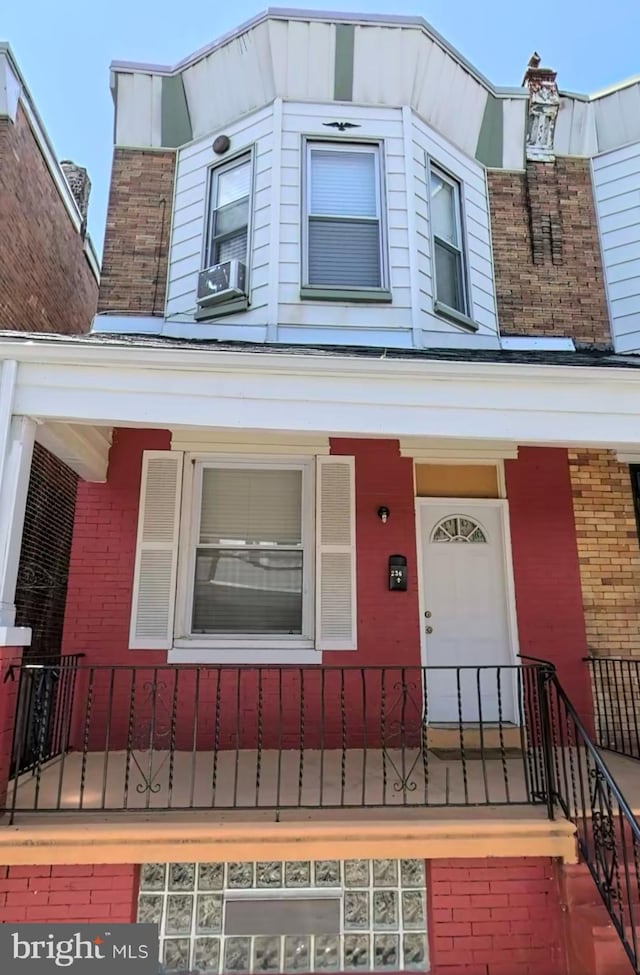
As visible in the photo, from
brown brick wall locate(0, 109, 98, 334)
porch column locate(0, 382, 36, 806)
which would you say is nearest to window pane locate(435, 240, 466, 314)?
porch column locate(0, 382, 36, 806)

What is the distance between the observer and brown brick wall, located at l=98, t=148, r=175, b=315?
647 cm

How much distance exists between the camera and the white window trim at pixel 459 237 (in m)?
6.29

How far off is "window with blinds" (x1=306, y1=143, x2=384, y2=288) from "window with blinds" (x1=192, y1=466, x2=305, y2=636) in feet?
6.60

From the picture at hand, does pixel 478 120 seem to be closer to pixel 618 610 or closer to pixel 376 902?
pixel 618 610

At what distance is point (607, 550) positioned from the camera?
590 centimetres

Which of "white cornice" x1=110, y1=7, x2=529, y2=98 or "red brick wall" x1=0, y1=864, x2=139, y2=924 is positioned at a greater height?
"white cornice" x1=110, y1=7, x2=529, y2=98

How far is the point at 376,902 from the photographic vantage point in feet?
11.6

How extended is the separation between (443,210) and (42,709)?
19.5 feet

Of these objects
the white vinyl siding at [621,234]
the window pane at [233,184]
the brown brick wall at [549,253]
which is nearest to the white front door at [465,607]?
the brown brick wall at [549,253]

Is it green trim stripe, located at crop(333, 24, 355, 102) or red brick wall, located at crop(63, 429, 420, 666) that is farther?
green trim stripe, located at crop(333, 24, 355, 102)

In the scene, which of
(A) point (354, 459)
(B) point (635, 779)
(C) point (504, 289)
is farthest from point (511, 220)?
(B) point (635, 779)

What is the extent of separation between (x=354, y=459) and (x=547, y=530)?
187 centimetres

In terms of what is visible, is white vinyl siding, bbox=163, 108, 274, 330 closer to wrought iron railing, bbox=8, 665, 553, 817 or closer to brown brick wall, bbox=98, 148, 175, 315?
brown brick wall, bbox=98, 148, 175, 315

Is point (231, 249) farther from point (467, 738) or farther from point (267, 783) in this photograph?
point (467, 738)
